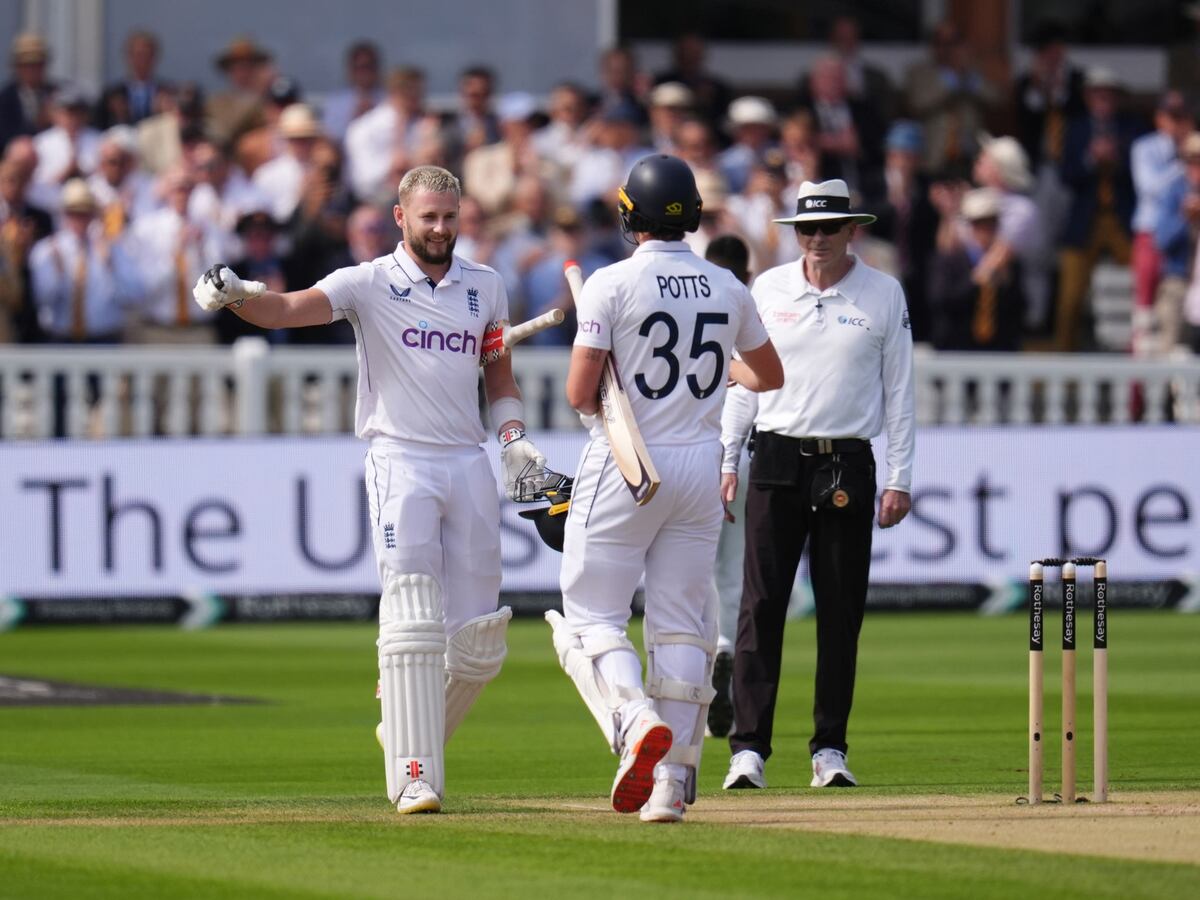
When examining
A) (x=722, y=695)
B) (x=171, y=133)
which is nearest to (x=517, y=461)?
(x=722, y=695)

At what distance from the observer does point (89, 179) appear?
68.5 feet

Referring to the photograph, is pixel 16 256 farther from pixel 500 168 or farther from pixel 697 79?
pixel 697 79

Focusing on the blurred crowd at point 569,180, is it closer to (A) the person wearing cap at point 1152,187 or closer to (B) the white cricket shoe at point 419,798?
(A) the person wearing cap at point 1152,187

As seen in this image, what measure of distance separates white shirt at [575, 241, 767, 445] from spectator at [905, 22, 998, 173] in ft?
50.8

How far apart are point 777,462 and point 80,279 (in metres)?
10.5

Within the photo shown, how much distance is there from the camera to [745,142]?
21953 mm

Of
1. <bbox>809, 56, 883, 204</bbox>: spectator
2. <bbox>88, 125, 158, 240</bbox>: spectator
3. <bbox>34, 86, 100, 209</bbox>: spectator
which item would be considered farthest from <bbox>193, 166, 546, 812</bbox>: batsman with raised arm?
<bbox>809, 56, 883, 204</bbox>: spectator

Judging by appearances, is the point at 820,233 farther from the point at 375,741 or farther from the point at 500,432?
the point at 375,741

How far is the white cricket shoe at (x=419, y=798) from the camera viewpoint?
8898 millimetres

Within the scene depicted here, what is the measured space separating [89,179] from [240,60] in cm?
247

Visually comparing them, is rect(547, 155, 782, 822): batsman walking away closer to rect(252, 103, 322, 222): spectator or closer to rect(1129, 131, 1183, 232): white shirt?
rect(252, 103, 322, 222): spectator

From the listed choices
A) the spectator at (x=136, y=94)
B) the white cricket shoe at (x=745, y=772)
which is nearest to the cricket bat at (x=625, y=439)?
the white cricket shoe at (x=745, y=772)

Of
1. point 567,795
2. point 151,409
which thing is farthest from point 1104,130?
point 567,795

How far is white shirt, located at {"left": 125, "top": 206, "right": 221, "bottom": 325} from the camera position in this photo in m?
19.8
